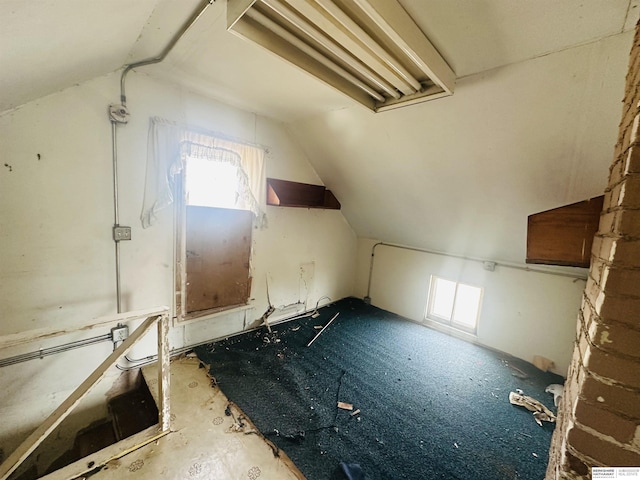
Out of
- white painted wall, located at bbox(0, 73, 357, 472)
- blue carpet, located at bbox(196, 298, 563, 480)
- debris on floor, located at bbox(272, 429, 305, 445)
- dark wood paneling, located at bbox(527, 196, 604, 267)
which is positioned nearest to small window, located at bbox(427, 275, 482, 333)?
blue carpet, located at bbox(196, 298, 563, 480)

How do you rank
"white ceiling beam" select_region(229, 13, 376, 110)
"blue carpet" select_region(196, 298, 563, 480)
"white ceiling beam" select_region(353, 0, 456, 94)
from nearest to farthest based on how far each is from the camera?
"white ceiling beam" select_region(353, 0, 456, 94), "white ceiling beam" select_region(229, 13, 376, 110), "blue carpet" select_region(196, 298, 563, 480)

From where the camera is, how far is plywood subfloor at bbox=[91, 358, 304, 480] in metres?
1.38

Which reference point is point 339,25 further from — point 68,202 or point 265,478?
point 265,478

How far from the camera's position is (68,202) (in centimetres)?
175

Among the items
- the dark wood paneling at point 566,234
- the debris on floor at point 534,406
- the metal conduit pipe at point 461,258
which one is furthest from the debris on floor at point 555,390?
the dark wood paneling at point 566,234

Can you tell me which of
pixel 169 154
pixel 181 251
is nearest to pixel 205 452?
pixel 181 251

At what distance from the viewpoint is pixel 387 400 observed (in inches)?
81.3

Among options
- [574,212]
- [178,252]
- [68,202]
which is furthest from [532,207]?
[68,202]

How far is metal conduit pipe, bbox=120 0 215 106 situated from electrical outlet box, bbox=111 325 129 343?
176 cm

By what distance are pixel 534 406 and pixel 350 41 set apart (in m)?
2.99

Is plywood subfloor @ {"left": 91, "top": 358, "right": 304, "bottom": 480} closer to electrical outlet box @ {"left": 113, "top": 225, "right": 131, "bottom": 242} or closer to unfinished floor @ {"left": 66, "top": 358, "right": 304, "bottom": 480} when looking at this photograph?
unfinished floor @ {"left": 66, "top": 358, "right": 304, "bottom": 480}

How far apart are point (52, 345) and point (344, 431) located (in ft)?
7.14

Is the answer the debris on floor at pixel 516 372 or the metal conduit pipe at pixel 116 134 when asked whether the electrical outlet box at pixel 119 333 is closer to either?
the metal conduit pipe at pixel 116 134

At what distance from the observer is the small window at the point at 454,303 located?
10.4 ft
